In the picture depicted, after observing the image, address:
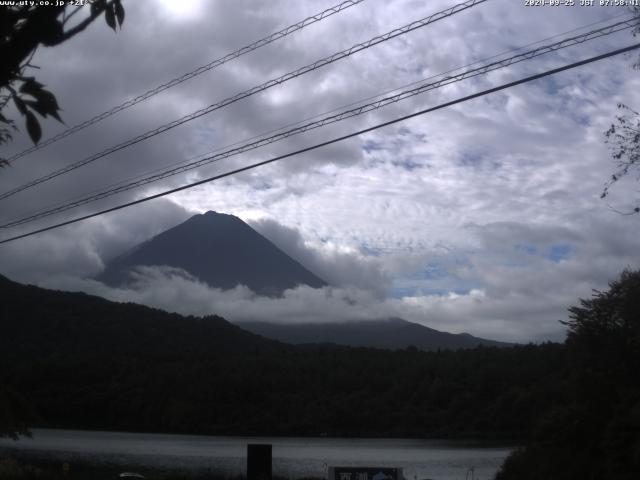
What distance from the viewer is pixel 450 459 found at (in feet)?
170

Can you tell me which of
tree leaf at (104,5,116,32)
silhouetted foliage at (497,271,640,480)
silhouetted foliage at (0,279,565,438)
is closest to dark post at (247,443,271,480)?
silhouetted foliage at (497,271,640,480)

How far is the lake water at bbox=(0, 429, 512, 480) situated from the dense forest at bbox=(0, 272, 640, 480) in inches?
125

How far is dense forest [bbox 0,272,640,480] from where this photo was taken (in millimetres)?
66750

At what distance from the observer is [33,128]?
4312mm

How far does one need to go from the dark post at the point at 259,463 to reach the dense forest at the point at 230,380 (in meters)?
34.2

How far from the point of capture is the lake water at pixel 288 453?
42375 mm

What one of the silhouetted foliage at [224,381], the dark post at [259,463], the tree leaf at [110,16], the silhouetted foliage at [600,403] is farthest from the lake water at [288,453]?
the tree leaf at [110,16]

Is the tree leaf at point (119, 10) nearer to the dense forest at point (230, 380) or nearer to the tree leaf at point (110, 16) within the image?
the tree leaf at point (110, 16)

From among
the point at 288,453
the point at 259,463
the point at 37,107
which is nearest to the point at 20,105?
the point at 37,107

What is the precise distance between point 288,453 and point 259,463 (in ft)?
124

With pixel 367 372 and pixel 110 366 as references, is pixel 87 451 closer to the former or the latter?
pixel 110 366

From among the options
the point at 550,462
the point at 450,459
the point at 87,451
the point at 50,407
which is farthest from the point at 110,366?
the point at 550,462

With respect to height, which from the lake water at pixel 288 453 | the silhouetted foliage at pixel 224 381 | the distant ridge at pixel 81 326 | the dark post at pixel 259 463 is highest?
the distant ridge at pixel 81 326

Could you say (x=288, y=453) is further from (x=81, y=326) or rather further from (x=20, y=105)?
(x=20, y=105)
